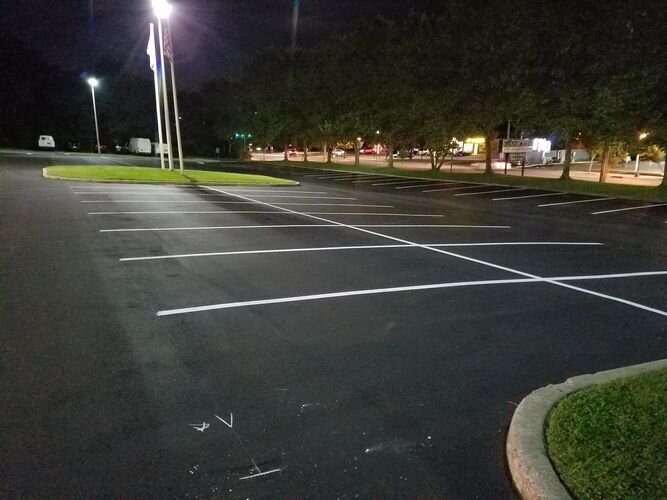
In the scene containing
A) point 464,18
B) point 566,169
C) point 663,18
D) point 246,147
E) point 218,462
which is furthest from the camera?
point 246,147

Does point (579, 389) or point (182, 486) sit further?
point (579, 389)

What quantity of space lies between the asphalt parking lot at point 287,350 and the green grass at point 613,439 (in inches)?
16.1

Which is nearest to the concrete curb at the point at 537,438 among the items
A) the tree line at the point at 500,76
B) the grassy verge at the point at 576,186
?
the grassy verge at the point at 576,186

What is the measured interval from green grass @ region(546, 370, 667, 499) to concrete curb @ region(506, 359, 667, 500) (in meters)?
0.07

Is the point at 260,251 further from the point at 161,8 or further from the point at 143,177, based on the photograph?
the point at 161,8

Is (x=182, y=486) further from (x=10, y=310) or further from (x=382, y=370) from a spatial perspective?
(x=10, y=310)

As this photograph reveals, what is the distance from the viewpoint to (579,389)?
4184 mm

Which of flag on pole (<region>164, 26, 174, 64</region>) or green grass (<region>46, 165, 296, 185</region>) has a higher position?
flag on pole (<region>164, 26, 174, 64</region>)

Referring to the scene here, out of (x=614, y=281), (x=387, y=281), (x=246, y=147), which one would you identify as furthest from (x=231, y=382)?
(x=246, y=147)

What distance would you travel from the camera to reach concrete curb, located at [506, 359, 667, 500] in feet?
9.86

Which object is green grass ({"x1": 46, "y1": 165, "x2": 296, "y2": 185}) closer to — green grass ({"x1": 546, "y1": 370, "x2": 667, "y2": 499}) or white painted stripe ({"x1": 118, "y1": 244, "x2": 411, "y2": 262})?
white painted stripe ({"x1": 118, "y1": 244, "x2": 411, "y2": 262})

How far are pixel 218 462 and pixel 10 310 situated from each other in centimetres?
379

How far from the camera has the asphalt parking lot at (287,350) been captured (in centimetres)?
324

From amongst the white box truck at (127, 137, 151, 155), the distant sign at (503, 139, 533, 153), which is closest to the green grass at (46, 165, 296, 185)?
the distant sign at (503, 139, 533, 153)
